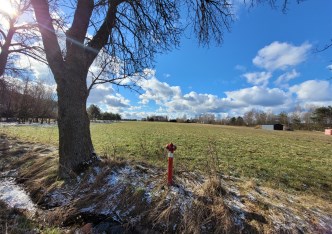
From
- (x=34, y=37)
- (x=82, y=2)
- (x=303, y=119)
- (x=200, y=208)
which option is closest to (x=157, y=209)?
(x=200, y=208)

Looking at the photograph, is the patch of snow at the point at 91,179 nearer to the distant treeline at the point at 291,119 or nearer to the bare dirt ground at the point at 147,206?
the bare dirt ground at the point at 147,206

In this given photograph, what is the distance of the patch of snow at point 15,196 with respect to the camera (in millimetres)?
5457

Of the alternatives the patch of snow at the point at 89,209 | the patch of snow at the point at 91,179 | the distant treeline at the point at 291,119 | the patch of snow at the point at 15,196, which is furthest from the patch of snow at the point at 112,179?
the distant treeline at the point at 291,119

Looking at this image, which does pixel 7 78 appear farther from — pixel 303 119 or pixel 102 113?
pixel 102 113

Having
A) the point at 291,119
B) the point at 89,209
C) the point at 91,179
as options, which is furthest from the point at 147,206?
the point at 291,119

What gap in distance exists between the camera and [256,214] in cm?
468

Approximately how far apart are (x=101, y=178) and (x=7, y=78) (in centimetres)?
1554

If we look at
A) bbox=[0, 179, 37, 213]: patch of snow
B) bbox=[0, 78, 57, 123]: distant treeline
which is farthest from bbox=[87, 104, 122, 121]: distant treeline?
bbox=[0, 179, 37, 213]: patch of snow

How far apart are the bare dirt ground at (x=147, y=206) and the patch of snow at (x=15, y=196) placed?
0.06ft

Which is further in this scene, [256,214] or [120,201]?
[120,201]

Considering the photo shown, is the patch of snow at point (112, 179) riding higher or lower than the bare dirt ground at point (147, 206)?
higher

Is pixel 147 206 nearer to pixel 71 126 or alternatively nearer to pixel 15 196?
pixel 71 126

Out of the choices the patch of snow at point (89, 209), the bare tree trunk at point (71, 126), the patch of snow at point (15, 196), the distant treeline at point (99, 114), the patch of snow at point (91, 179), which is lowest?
the patch of snow at point (15, 196)

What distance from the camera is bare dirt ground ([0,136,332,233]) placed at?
4453mm
